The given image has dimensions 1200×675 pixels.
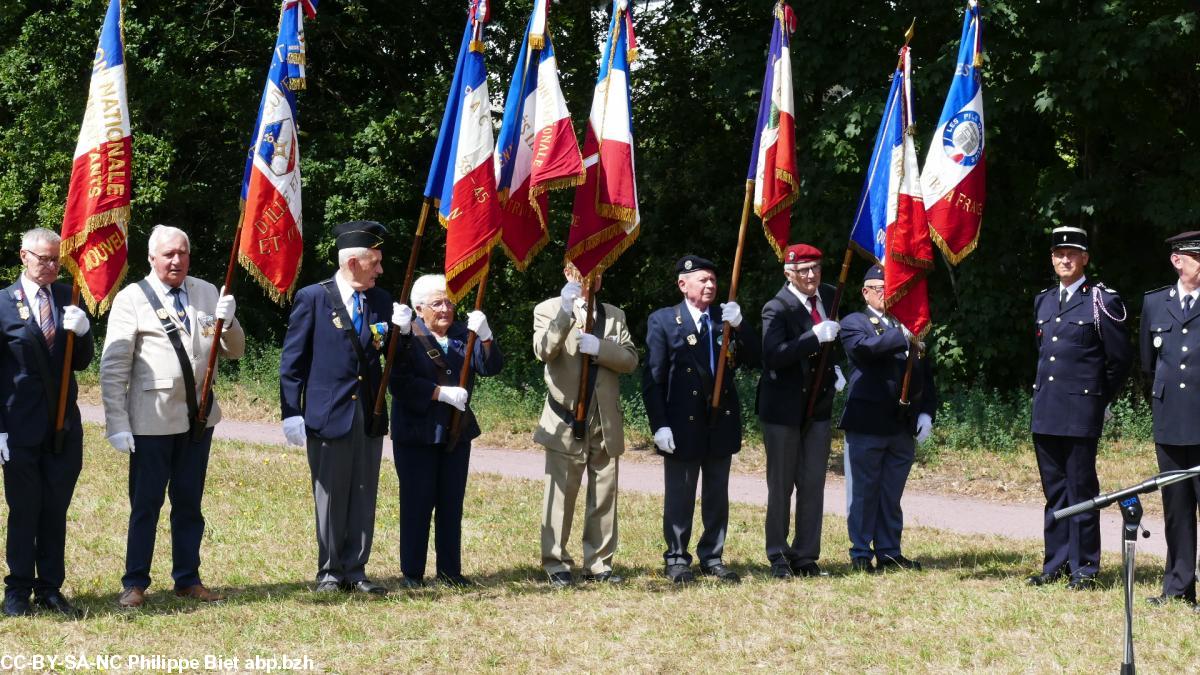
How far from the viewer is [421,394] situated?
7.52 m

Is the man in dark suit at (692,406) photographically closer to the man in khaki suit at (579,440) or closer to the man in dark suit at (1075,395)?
the man in khaki suit at (579,440)

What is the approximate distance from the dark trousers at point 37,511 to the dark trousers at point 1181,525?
6.04 m

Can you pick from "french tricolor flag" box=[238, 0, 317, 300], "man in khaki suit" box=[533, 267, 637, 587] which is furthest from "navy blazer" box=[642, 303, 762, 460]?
"french tricolor flag" box=[238, 0, 317, 300]

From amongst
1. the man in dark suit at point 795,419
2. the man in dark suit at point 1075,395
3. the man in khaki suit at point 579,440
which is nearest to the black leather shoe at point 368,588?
the man in khaki suit at point 579,440

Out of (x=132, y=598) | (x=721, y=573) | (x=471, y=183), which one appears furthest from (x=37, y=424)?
(x=721, y=573)

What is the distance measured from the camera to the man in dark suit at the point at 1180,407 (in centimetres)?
722

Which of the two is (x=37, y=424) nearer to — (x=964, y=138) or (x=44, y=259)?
(x=44, y=259)

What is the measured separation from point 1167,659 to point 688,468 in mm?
2916

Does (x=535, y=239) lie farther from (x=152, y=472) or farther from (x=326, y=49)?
(x=326, y=49)

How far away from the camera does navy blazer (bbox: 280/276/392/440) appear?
7.29 meters

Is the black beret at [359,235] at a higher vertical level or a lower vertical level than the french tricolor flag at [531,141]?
lower

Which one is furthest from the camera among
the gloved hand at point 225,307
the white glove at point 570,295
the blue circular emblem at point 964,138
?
the blue circular emblem at point 964,138

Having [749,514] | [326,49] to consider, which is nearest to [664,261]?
[326,49]

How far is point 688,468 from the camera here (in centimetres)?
801
